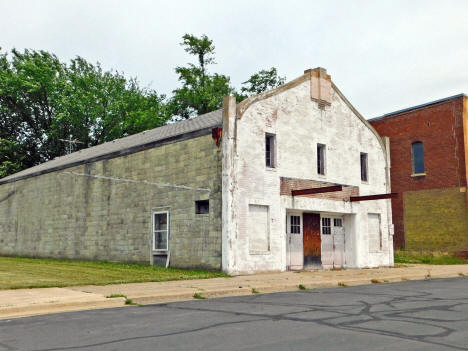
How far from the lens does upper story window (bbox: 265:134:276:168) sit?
2033 centimetres

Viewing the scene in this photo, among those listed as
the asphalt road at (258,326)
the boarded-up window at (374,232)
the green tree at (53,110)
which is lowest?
the asphalt road at (258,326)

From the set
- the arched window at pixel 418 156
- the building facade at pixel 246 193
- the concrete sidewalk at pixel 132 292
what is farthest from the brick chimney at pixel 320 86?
the arched window at pixel 418 156

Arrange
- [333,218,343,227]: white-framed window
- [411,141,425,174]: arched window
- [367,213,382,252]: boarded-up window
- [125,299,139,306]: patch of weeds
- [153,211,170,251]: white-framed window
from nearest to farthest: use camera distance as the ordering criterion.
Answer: [125,299,139,306]: patch of weeds < [153,211,170,251]: white-framed window < [333,218,343,227]: white-framed window < [367,213,382,252]: boarded-up window < [411,141,425,174]: arched window

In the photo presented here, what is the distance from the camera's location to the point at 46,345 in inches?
261

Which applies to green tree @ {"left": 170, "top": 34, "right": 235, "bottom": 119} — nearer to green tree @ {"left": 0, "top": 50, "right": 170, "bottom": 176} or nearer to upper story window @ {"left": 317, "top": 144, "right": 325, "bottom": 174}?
green tree @ {"left": 0, "top": 50, "right": 170, "bottom": 176}

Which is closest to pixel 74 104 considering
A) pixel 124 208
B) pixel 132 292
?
pixel 124 208

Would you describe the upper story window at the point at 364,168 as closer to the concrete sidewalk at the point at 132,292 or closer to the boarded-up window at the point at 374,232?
the boarded-up window at the point at 374,232

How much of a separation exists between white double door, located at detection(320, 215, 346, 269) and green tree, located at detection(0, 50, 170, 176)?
91.4 ft

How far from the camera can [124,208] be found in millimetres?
22797

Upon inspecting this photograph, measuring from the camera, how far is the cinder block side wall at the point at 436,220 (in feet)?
97.5

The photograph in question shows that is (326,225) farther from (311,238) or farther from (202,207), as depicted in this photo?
(202,207)

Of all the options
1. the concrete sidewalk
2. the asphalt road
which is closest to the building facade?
the concrete sidewalk

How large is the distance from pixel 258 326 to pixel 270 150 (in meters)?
13.1

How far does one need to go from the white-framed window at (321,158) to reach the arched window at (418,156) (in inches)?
495
